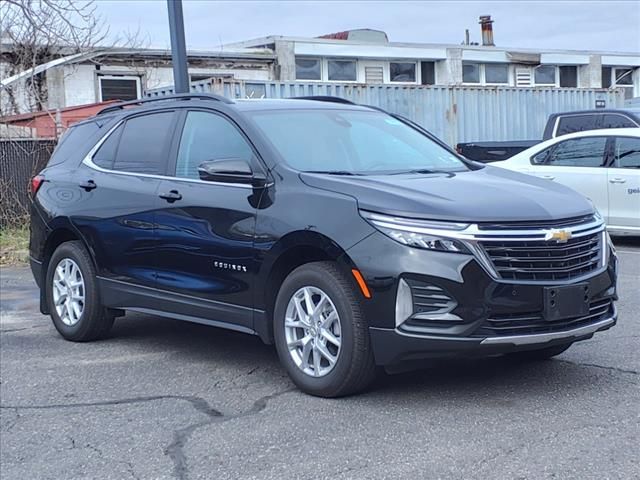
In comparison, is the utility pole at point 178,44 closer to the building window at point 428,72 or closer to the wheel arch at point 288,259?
the wheel arch at point 288,259

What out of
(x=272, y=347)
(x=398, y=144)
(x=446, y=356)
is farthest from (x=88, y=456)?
(x=398, y=144)

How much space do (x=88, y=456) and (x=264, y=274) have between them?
60.3 inches

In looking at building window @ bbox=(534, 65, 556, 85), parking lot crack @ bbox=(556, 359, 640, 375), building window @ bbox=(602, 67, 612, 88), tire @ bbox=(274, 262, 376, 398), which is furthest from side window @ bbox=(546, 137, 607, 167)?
building window @ bbox=(602, 67, 612, 88)

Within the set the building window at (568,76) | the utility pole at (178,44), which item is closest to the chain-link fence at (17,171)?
the utility pole at (178,44)

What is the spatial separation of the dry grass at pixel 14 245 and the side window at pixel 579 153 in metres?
7.30

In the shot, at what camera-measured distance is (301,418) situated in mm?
5180

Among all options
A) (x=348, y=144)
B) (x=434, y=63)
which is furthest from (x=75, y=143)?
(x=434, y=63)

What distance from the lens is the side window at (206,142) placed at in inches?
247

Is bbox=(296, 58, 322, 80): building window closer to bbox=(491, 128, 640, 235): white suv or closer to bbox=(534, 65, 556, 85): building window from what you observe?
bbox=(534, 65, 556, 85): building window

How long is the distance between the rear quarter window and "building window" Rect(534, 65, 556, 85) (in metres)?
24.1

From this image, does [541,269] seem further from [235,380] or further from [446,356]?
[235,380]

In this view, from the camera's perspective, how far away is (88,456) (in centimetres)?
482

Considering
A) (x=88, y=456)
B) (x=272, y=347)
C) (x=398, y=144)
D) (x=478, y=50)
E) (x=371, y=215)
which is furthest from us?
(x=478, y=50)

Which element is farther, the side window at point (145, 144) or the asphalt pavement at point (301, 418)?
the side window at point (145, 144)
